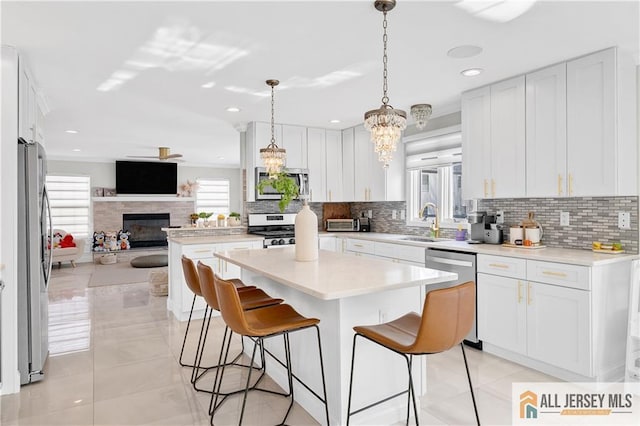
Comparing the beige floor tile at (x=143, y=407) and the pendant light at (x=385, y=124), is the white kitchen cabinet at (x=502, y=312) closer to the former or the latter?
the pendant light at (x=385, y=124)

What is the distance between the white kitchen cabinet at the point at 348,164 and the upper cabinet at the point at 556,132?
202 centimetres

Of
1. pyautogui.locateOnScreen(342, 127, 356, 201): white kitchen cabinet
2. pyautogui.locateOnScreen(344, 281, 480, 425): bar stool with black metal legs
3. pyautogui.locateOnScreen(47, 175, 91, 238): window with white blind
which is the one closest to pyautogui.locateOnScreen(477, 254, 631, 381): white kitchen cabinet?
pyautogui.locateOnScreen(344, 281, 480, 425): bar stool with black metal legs

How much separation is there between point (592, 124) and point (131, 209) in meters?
9.68

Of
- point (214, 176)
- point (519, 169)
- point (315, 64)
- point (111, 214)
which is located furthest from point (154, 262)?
point (519, 169)

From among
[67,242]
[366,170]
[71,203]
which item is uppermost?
[366,170]

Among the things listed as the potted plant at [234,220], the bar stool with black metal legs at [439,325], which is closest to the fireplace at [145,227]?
the potted plant at [234,220]

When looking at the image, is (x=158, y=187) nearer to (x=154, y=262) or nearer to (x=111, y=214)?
(x=111, y=214)

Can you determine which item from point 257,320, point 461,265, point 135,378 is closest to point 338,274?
point 257,320

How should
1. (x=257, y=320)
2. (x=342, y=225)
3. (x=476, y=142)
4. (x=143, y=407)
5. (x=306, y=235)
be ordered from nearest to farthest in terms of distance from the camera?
(x=257, y=320) → (x=143, y=407) → (x=306, y=235) → (x=476, y=142) → (x=342, y=225)

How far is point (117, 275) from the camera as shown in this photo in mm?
7152

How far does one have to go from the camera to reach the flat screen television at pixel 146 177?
945cm

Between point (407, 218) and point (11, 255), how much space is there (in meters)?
4.11

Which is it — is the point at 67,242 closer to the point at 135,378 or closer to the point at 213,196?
the point at 213,196

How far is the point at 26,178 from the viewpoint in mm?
2799
